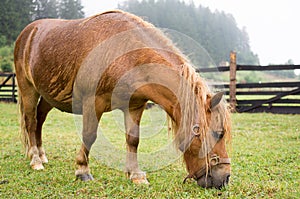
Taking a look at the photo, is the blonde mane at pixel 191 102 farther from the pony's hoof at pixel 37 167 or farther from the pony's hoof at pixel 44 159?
the pony's hoof at pixel 44 159

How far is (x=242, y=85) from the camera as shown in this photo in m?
11.6

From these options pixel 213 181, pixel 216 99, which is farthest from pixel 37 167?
pixel 216 99

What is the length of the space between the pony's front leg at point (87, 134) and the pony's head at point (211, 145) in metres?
0.94

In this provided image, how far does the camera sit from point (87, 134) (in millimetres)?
3271

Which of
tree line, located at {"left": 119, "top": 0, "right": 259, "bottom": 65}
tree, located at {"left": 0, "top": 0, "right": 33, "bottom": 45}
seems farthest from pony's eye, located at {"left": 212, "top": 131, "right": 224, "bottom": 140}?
tree line, located at {"left": 119, "top": 0, "right": 259, "bottom": 65}

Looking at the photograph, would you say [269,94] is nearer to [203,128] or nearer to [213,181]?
[213,181]

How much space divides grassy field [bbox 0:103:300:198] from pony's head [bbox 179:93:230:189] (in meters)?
0.15

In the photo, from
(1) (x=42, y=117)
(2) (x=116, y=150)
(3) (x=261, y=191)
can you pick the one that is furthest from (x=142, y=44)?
(2) (x=116, y=150)

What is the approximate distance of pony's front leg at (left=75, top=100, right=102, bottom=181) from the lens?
3184 mm

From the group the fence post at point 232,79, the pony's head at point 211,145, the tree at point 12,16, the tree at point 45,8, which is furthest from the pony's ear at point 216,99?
the tree at point 12,16

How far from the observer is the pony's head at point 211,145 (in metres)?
2.59

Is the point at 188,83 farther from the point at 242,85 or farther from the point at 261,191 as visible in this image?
the point at 242,85

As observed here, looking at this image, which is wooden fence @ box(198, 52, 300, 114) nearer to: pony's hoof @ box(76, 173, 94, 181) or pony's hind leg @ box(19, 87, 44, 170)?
pony's hind leg @ box(19, 87, 44, 170)

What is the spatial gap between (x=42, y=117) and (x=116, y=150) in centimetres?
126
